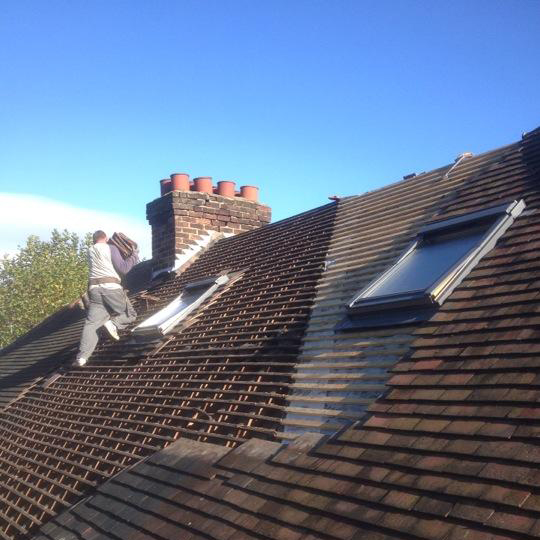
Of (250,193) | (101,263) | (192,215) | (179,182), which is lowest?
(101,263)

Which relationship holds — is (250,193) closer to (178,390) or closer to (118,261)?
(118,261)

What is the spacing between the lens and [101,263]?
948 cm

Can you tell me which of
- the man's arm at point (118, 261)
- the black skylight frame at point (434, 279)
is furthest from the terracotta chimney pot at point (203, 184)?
the black skylight frame at point (434, 279)

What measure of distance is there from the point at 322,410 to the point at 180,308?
424 centimetres

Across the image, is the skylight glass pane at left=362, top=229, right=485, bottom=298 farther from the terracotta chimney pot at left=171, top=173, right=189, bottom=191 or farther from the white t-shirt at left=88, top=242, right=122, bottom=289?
the terracotta chimney pot at left=171, top=173, right=189, bottom=191

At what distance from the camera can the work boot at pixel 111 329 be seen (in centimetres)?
925

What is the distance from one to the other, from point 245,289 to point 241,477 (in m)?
3.87

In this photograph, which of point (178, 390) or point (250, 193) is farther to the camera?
point (250, 193)

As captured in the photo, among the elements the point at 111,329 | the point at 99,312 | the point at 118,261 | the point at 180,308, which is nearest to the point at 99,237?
the point at 118,261

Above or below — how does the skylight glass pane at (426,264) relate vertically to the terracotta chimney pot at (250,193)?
below

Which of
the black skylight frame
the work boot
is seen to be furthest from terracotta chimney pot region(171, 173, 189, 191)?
the black skylight frame

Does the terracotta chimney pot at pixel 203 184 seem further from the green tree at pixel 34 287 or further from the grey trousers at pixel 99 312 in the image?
the green tree at pixel 34 287

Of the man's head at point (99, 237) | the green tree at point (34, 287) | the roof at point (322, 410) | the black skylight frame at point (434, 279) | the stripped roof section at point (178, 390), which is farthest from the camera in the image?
the green tree at point (34, 287)

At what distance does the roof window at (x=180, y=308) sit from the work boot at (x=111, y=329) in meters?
0.76
